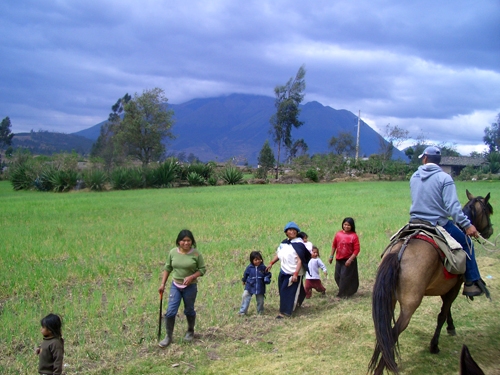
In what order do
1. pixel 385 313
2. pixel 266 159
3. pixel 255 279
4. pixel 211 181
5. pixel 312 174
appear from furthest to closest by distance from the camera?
pixel 266 159
pixel 312 174
pixel 211 181
pixel 255 279
pixel 385 313

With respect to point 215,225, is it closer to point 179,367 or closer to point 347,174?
point 179,367

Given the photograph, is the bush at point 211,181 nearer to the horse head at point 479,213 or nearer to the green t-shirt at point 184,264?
the horse head at point 479,213

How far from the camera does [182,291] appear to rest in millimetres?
5629

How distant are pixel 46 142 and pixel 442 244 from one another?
175 meters

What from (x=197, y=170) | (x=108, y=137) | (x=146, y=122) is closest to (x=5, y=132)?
(x=108, y=137)

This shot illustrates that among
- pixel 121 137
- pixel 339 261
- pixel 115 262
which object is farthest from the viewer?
pixel 121 137

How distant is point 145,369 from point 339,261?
3.94m

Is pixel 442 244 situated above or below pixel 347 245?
above

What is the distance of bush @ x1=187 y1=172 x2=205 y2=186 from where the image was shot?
3627 centimetres

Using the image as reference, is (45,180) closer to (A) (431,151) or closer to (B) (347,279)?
(B) (347,279)

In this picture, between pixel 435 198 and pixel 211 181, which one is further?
pixel 211 181

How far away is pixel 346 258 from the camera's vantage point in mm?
7551

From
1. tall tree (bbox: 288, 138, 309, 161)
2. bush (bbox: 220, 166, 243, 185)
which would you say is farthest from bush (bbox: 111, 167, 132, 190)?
tall tree (bbox: 288, 138, 309, 161)

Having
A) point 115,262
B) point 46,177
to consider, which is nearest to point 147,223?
point 115,262
